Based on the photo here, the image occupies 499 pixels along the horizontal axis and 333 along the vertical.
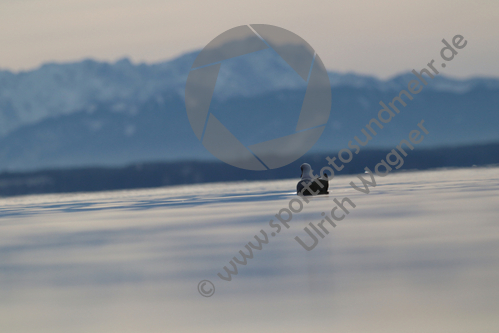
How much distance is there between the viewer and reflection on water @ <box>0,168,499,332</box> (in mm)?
8867

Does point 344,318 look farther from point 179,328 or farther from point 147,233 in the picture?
point 147,233

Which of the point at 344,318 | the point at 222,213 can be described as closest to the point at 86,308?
the point at 344,318

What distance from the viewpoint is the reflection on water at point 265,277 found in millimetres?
8867

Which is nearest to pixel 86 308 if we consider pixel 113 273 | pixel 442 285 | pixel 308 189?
pixel 113 273

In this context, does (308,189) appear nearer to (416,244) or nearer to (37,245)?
(37,245)

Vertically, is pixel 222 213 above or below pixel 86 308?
above

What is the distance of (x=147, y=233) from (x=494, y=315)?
40.8 feet

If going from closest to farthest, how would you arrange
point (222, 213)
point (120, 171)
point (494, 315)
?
point (494, 315)
point (222, 213)
point (120, 171)

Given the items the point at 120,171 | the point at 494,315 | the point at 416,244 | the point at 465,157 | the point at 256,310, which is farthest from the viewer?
the point at 120,171

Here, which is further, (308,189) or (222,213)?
(308,189)

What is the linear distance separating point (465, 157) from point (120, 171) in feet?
199

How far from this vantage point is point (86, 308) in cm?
1016

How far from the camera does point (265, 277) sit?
11656 millimetres

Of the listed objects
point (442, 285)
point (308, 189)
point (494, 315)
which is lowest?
point (494, 315)
